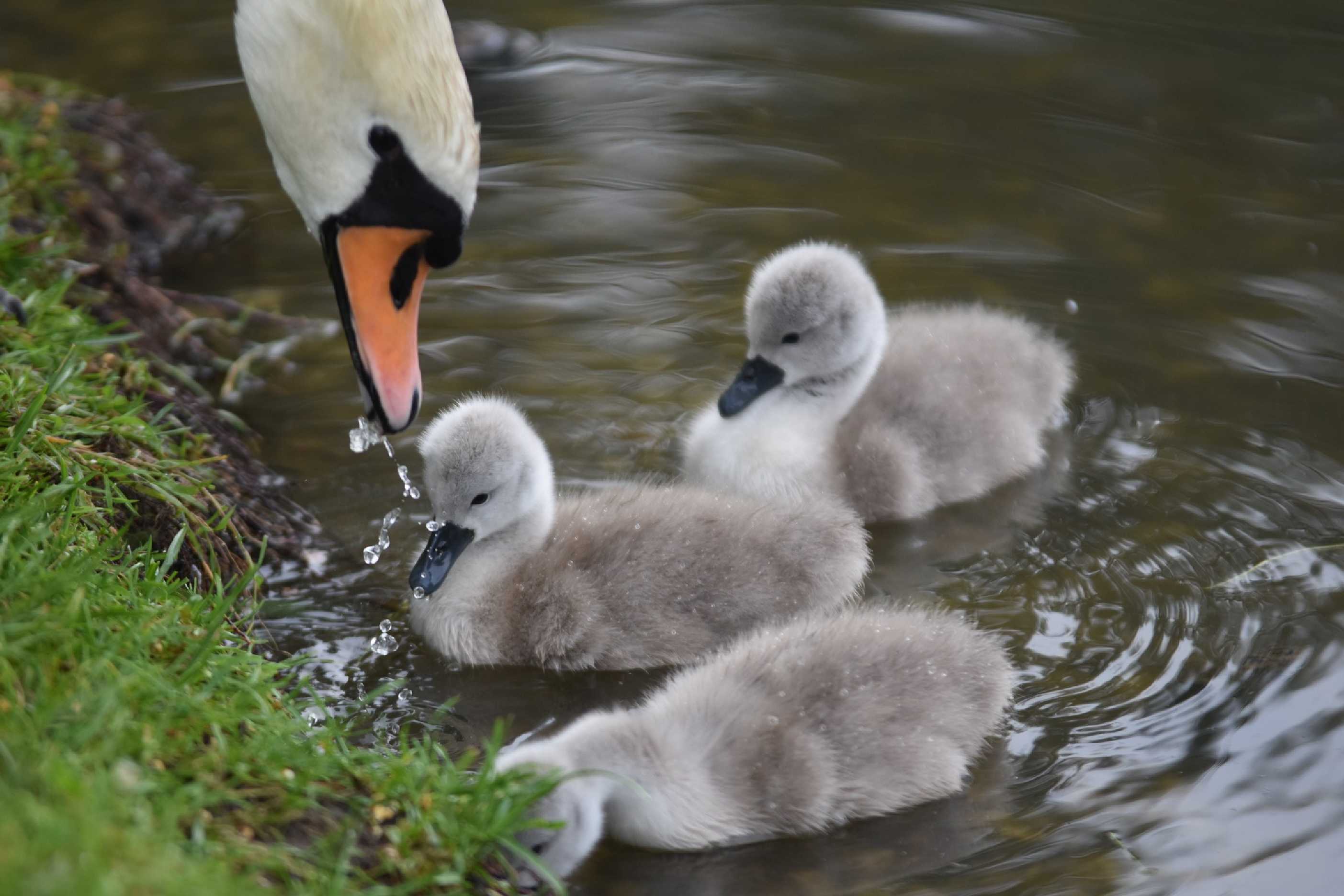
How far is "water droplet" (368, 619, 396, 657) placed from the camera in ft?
15.1

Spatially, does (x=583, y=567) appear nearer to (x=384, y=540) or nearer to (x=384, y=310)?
(x=384, y=540)

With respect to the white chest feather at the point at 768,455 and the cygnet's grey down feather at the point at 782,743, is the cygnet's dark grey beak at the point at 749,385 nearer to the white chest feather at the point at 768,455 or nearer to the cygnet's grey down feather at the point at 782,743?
the white chest feather at the point at 768,455

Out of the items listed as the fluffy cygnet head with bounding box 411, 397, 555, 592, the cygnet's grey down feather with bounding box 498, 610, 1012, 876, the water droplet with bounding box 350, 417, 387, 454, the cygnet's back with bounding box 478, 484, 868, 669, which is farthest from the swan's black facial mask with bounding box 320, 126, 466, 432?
the cygnet's grey down feather with bounding box 498, 610, 1012, 876

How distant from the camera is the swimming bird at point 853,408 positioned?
5387 millimetres

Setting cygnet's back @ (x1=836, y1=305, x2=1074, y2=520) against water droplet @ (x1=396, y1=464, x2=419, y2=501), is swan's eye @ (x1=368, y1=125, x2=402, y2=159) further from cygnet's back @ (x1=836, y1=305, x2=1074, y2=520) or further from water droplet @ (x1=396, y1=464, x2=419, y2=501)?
cygnet's back @ (x1=836, y1=305, x2=1074, y2=520)

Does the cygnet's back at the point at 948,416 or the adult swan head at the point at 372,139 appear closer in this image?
the adult swan head at the point at 372,139

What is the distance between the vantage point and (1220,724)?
4168mm

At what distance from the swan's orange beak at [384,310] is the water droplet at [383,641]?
66cm

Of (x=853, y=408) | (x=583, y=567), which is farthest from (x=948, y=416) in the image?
(x=583, y=567)

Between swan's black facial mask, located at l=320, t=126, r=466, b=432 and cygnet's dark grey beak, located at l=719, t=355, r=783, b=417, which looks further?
cygnet's dark grey beak, located at l=719, t=355, r=783, b=417

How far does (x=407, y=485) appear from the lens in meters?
5.00

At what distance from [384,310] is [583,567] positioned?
3.20 ft

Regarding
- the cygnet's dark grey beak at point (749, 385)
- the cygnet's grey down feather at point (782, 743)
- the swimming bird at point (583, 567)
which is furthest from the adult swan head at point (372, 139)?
the cygnet's dark grey beak at point (749, 385)

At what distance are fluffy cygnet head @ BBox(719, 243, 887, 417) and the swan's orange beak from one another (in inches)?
54.0
